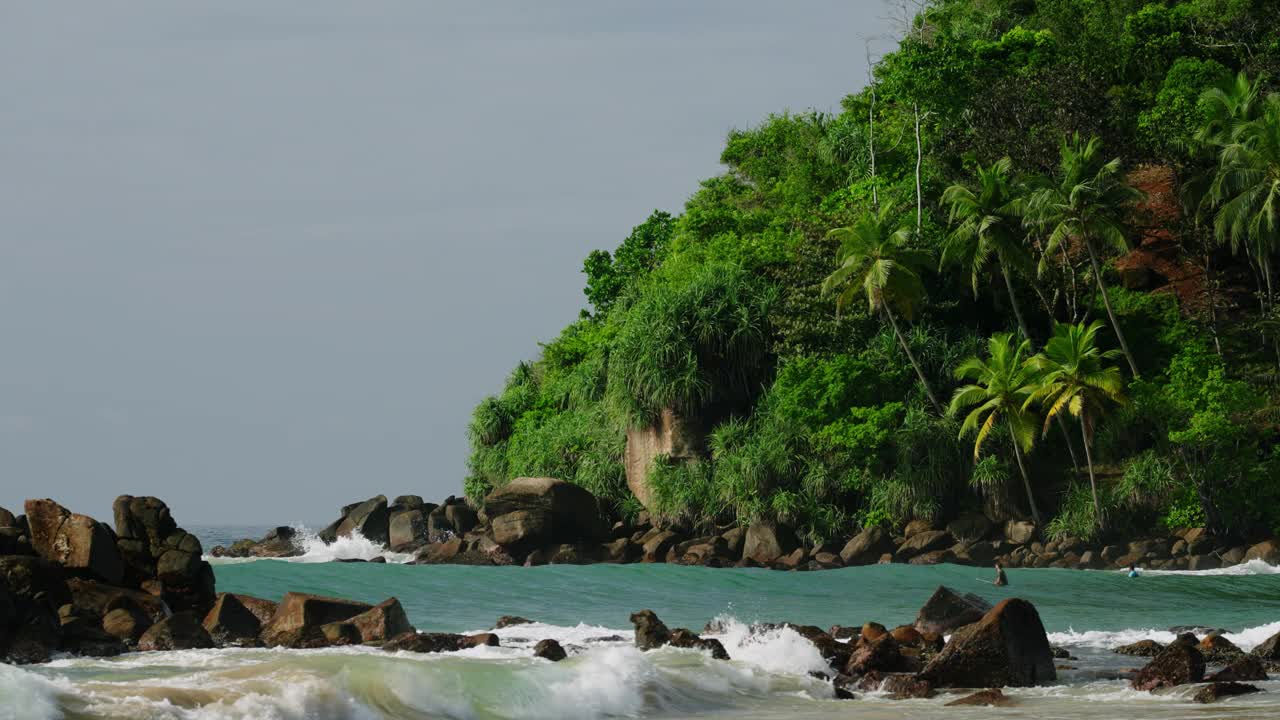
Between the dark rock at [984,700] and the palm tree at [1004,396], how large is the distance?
67.9ft

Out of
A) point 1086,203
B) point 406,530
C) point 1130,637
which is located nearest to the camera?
point 1130,637

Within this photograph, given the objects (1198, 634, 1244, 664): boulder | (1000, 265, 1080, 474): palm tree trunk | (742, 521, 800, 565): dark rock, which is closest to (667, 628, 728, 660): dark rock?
(1198, 634, 1244, 664): boulder

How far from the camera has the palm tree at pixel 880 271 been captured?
3578 cm

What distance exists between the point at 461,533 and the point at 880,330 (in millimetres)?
14538

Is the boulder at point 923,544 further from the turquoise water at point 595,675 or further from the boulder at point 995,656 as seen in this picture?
the boulder at point 995,656

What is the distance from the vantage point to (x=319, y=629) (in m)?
16.8

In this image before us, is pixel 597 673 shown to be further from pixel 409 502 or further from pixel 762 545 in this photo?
pixel 409 502

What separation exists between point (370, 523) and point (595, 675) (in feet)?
102

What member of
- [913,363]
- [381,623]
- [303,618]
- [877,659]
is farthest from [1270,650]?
[913,363]

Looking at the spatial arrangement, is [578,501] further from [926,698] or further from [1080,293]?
[926,698]

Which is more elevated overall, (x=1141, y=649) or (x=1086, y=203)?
(x=1086, y=203)

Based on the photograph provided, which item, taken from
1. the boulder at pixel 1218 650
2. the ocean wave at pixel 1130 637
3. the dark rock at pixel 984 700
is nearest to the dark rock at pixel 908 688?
the dark rock at pixel 984 700

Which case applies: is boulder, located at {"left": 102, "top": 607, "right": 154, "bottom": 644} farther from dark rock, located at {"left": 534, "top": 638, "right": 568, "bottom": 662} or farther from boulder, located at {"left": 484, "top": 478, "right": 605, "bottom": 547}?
boulder, located at {"left": 484, "top": 478, "right": 605, "bottom": 547}

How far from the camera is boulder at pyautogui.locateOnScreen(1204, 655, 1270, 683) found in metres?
14.1
